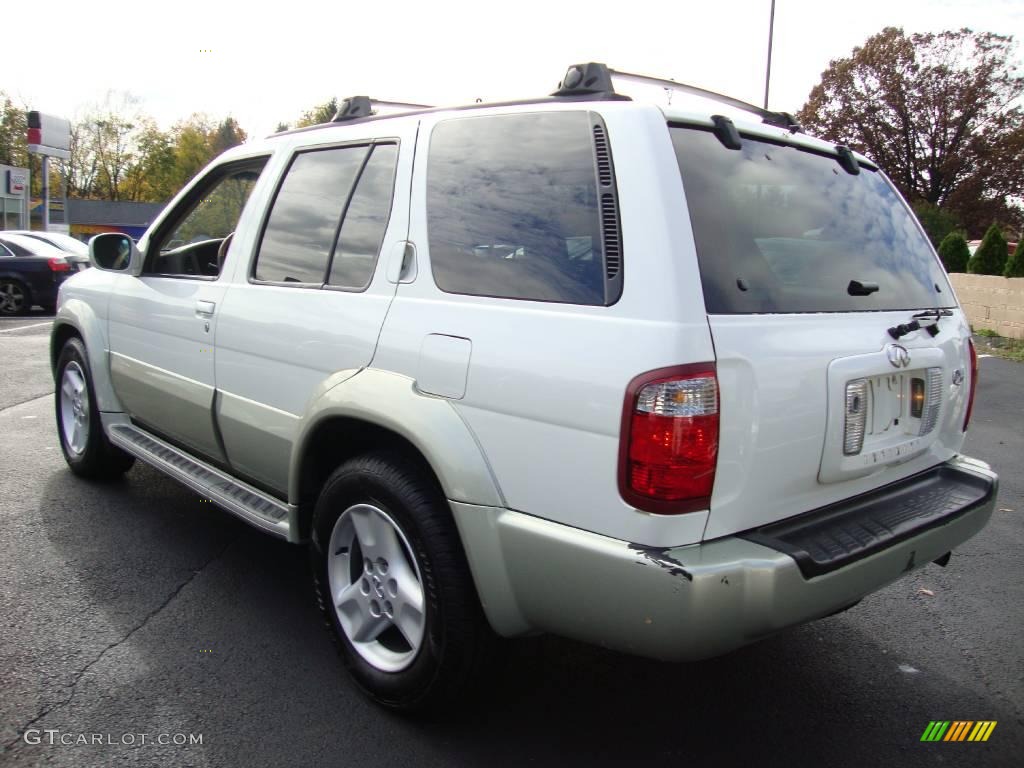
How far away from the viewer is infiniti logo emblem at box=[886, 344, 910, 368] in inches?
99.5

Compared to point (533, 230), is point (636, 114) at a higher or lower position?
higher

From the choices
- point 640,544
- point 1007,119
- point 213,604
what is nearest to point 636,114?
point 640,544

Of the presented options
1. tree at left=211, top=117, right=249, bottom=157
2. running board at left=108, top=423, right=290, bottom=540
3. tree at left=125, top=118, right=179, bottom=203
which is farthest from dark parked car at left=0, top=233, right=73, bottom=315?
tree at left=211, top=117, right=249, bottom=157

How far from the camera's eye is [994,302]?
15.5 meters

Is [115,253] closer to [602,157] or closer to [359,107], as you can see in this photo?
[359,107]

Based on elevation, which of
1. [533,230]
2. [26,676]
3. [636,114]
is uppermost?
[636,114]

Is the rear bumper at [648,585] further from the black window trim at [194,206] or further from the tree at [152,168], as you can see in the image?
the tree at [152,168]

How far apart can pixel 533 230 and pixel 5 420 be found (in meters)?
6.12

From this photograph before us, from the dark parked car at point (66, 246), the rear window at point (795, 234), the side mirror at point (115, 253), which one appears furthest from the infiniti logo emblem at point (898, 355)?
the dark parked car at point (66, 246)

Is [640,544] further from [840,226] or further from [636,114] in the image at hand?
[840,226]

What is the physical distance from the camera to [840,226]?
282cm

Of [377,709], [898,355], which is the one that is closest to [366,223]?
[377,709]

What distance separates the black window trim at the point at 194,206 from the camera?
373 centimetres

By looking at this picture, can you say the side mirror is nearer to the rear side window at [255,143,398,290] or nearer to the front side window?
the front side window
